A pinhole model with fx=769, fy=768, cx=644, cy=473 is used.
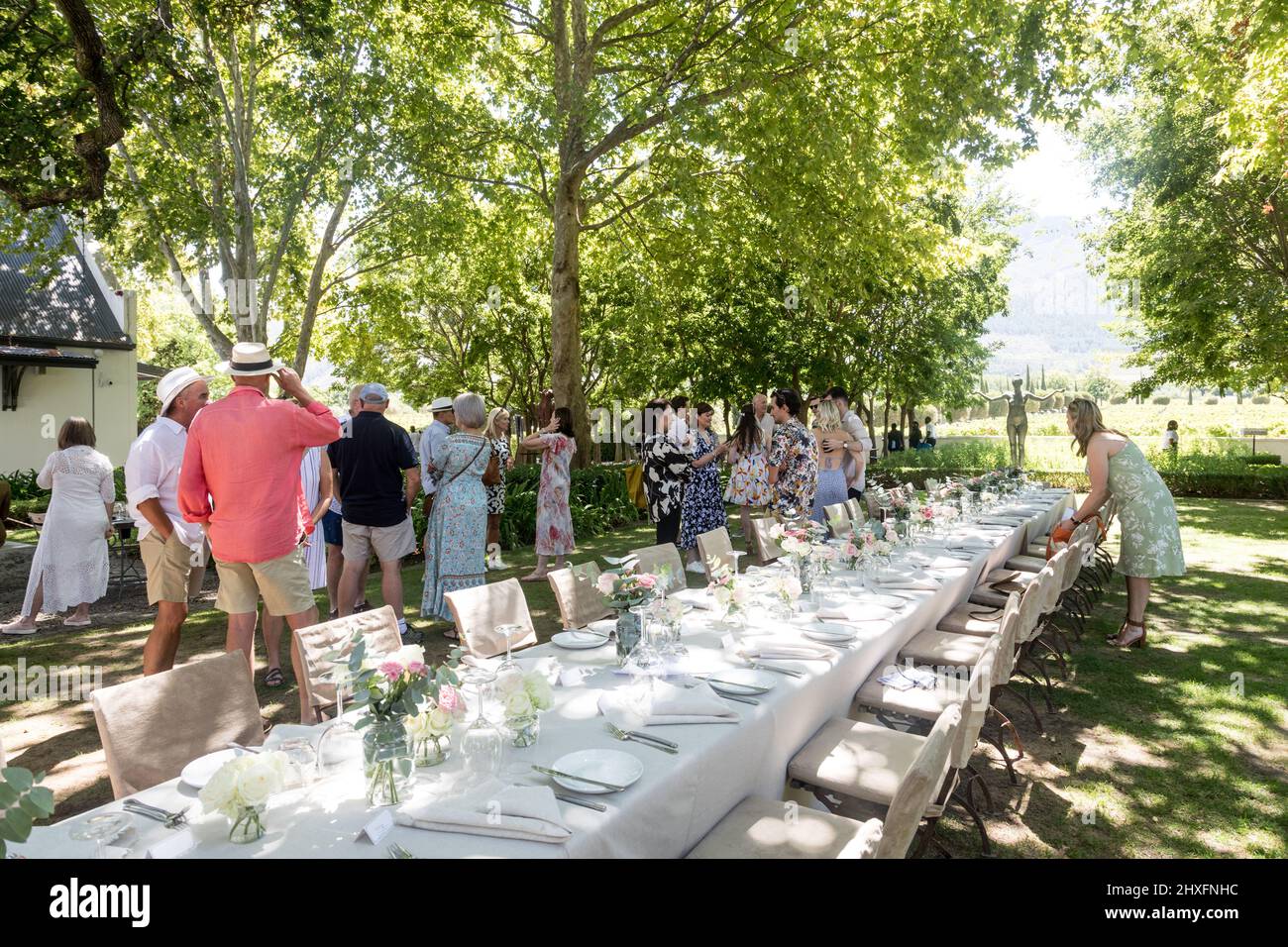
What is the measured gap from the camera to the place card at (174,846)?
5.94ft

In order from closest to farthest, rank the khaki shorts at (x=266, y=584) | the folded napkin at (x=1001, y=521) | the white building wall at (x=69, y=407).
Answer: the khaki shorts at (x=266, y=584) → the folded napkin at (x=1001, y=521) → the white building wall at (x=69, y=407)

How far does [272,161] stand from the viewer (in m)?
12.4

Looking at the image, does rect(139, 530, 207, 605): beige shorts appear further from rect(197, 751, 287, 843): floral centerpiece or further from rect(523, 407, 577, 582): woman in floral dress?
rect(523, 407, 577, 582): woman in floral dress

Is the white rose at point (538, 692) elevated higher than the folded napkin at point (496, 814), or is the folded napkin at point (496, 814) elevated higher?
the white rose at point (538, 692)

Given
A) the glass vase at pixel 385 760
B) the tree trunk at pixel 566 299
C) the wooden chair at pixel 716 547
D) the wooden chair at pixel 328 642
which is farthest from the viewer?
the tree trunk at pixel 566 299

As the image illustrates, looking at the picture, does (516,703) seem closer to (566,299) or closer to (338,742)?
(338,742)

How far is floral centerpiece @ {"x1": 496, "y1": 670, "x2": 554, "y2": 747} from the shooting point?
7.59ft

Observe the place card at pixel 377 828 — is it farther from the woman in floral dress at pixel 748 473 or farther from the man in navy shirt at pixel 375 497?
the woman in floral dress at pixel 748 473

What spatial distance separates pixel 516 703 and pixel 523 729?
0.18 meters

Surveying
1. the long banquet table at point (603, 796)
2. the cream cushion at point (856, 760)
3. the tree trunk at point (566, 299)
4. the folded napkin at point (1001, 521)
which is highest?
the tree trunk at point (566, 299)

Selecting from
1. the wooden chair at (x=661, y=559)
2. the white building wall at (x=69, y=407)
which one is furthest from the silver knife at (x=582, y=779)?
the white building wall at (x=69, y=407)

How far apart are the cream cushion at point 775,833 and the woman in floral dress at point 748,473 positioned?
6670 mm
